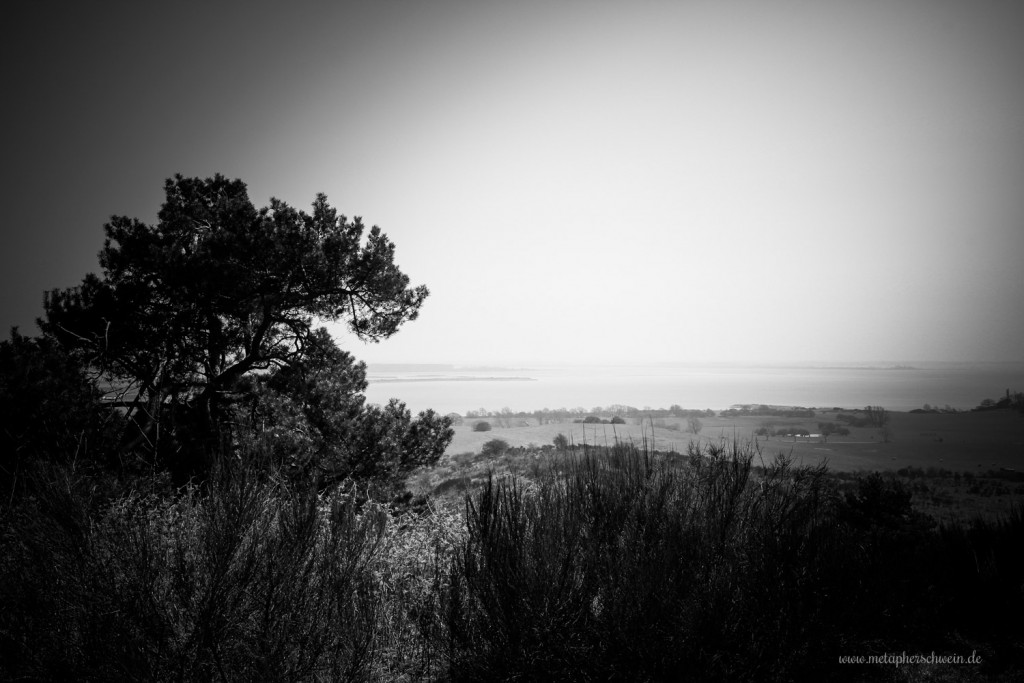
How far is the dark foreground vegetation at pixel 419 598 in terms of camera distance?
123 inches

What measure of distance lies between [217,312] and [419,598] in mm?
9609

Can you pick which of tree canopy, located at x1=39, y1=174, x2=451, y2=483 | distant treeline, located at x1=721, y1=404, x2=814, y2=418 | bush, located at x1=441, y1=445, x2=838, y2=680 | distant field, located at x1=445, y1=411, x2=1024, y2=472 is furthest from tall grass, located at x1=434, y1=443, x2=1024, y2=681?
distant treeline, located at x1=721, y1=404, x2=814, y2=418

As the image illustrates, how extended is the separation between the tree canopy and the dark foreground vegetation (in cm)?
570

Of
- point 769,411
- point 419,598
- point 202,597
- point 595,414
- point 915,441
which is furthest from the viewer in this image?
point 595,414

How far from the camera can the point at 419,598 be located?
4457mm

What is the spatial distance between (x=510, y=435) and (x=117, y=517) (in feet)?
93.0

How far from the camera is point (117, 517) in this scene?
11.9ft

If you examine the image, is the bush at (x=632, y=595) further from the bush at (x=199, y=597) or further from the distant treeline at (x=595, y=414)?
the distant treeline at (x=595, y=414)

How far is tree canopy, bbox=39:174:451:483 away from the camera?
933cm

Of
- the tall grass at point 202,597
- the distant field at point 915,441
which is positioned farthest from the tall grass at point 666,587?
the distant field at point 915,441

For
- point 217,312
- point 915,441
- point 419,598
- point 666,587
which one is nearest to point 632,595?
point 666,587

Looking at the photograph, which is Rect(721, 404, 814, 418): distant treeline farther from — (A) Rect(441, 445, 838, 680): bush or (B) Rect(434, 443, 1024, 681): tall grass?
(A) Rect(441, 445, 838, 680): bush

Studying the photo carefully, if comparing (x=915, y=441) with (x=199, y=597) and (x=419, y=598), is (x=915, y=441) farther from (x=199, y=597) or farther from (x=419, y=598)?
(x=199, y=597)

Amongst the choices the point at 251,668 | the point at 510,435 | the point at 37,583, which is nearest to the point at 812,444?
the point at 510,435
